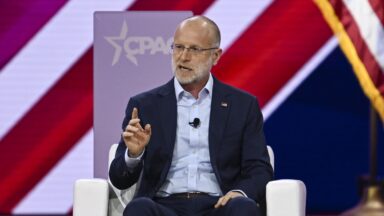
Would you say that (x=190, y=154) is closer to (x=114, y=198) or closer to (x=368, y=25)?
(x=114, y=198)

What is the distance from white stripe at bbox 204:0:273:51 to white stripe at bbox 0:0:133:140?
1.99 ft

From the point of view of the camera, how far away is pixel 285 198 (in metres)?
3.30

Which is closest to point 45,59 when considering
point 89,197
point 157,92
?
point 157,92

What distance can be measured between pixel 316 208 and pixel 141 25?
1.88 meters

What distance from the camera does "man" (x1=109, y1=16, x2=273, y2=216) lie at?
3424mm

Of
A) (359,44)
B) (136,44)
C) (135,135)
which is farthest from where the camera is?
(136,44)

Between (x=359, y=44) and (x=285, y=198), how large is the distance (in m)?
1.04

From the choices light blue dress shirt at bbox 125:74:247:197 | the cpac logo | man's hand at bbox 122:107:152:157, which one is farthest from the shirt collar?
the cpac logo

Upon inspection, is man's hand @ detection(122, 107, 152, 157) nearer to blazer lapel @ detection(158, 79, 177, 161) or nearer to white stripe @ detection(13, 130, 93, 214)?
blazer lapel @ detection(158, 79, 177, 161)

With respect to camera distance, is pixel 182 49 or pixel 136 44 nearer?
pixel 182 49

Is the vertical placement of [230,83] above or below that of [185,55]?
below

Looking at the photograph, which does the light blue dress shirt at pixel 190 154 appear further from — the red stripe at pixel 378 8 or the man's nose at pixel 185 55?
the red stripe at pixel 378 8

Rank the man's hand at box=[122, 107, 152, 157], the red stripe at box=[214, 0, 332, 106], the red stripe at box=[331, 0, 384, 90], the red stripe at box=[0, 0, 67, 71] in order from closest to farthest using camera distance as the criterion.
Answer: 1. the red stripe at box=[331, 0, 384, 90]
2. the man's hand at box=[122, 107, 152, 157]
3. the red stripe at box=[214, 0, 332, 106]
4. the red stripe at box=[0, 0, 67, 71]

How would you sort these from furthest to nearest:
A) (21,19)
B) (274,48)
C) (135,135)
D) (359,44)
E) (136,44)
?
(21,19), (274,48), (136,44), (135,135), (359,44)
